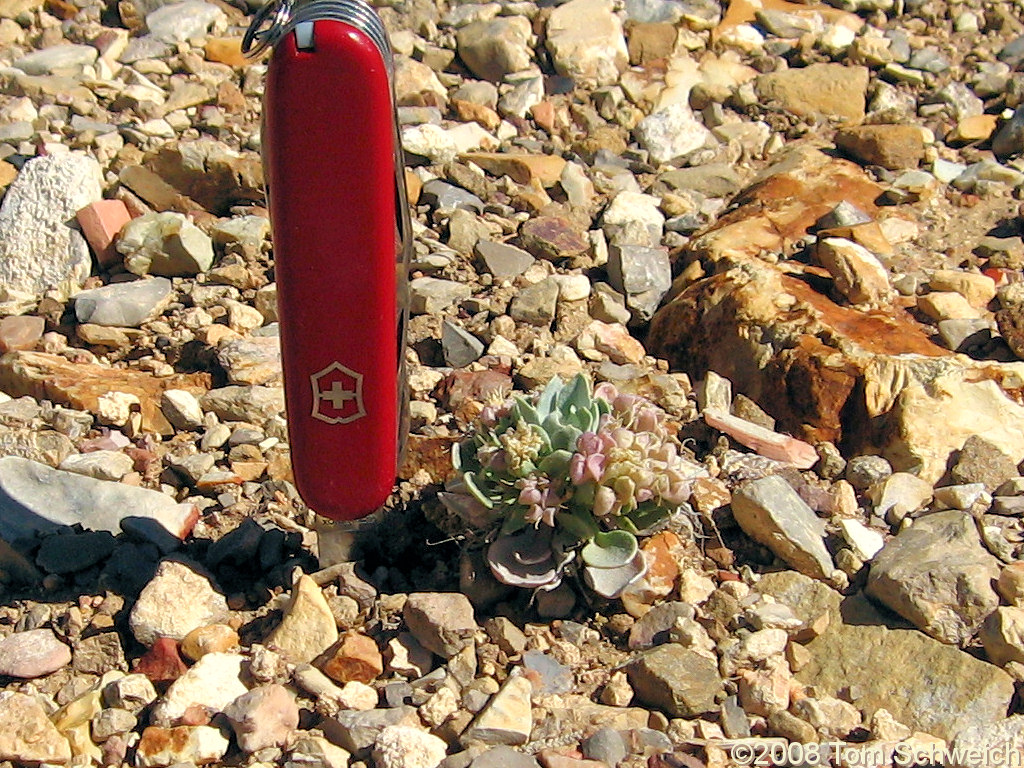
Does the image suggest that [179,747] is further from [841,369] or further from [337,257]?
[841,369]

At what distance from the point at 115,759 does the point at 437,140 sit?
8.84 ft

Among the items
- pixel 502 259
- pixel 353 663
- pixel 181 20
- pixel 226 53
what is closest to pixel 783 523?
pixel 353 663

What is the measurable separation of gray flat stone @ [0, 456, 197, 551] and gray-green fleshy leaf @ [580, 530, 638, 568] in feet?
3.15

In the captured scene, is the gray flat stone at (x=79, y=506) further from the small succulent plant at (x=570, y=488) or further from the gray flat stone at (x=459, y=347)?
the gray flat stone at (x=459, y=347)

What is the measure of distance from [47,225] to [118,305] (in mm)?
515

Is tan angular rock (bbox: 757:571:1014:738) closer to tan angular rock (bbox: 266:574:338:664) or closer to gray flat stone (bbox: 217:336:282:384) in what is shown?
tan angular rock (bbox: 266:574:338:664)

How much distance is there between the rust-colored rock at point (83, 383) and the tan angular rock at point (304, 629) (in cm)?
89

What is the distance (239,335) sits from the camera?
3443 mm

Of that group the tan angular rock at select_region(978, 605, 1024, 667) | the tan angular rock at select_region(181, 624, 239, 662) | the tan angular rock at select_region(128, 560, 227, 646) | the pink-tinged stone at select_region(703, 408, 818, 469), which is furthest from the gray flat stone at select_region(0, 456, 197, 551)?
the tan angular rock at select_region(978, 605, 1024, 667)

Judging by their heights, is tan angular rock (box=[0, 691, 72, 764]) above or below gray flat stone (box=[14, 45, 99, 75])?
below

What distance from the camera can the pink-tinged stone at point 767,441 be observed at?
298cm

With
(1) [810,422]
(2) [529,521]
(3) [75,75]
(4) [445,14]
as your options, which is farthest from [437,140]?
(2) [529,521]

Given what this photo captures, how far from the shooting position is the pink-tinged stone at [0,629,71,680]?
7.75 feet

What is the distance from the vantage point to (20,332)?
11.4ft
